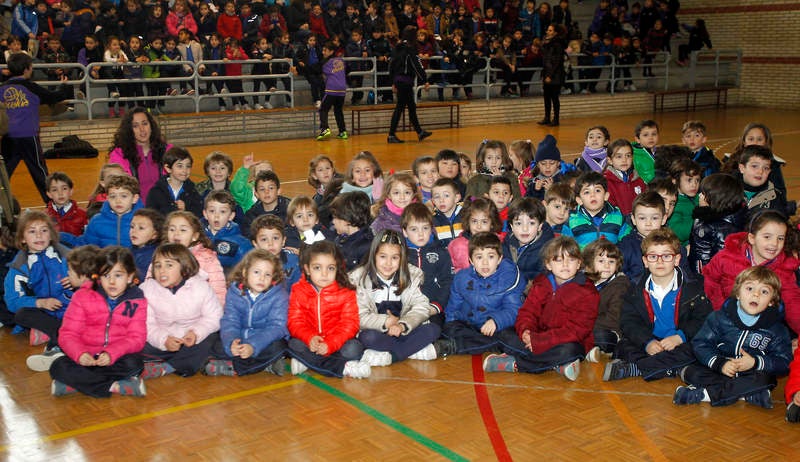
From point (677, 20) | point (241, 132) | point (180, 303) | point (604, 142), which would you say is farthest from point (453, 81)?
point (180, 303)

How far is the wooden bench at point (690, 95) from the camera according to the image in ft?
72.0

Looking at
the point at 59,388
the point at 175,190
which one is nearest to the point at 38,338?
the point at 59,388

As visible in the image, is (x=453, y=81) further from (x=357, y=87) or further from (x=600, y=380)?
(x=600, y=380)

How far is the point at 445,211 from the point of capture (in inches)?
257

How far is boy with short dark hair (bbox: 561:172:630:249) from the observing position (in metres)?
6.04

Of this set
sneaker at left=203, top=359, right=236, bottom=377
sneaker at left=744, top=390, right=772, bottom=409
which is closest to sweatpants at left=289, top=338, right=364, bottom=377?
sneaker at left=203, top=359, right=236, bottom=377

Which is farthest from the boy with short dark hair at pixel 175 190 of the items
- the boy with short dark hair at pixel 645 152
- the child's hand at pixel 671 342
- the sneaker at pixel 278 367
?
the boy with short dark hair at pixel 645 152

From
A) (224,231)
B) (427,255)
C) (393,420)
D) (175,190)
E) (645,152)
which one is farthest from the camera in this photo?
(645,152)

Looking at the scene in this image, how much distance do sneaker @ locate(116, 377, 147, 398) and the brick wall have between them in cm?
2274

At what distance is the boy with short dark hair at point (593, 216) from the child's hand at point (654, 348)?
1168 millimetres

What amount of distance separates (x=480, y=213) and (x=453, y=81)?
14.2 meters

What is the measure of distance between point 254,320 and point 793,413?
321 cm

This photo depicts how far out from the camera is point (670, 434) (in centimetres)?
425

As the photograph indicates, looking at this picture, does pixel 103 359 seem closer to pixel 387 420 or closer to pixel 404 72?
pixel 387 420
